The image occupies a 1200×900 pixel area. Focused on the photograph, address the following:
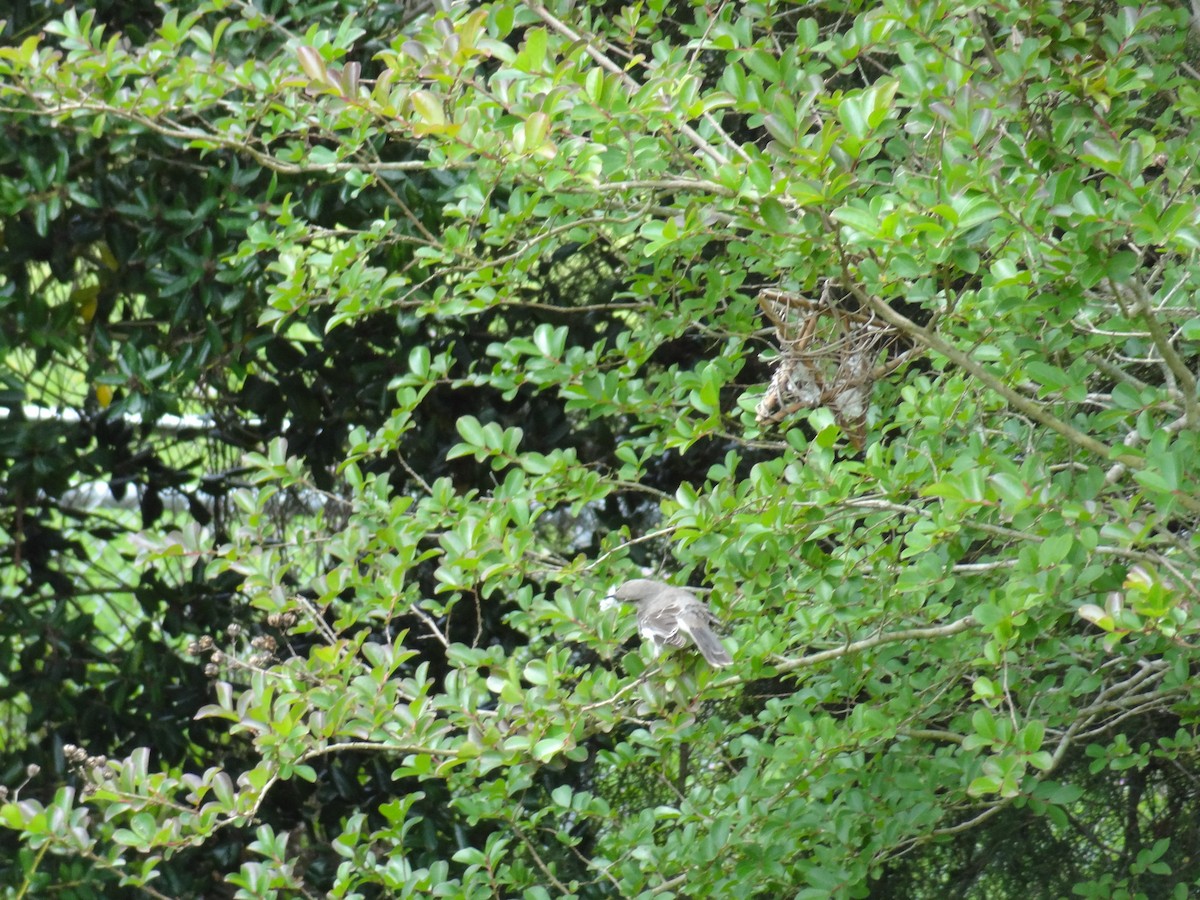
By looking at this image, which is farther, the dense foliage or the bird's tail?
the bird's tail

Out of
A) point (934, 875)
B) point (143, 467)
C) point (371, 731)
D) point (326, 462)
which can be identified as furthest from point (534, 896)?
point (143, 467)

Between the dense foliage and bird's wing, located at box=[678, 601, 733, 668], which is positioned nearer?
the dense foliage

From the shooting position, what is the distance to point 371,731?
166 centimetres

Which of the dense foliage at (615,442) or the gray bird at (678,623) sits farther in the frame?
the gray bird at (678,623)

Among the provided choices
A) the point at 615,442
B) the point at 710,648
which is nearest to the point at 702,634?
the point at 710,648

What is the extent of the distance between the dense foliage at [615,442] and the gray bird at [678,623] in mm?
46

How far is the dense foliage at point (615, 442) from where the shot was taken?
1449mm

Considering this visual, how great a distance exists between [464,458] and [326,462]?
33 centimetres

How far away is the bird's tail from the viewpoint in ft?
5.23

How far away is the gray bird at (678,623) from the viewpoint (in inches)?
63.4

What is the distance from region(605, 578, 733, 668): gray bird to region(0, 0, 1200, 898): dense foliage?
46mm

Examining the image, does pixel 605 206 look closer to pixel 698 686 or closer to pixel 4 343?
pixel 698 686

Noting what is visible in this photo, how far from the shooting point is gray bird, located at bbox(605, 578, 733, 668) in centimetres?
161

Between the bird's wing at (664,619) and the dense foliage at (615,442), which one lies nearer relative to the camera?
the dense foliage at (615,442)
